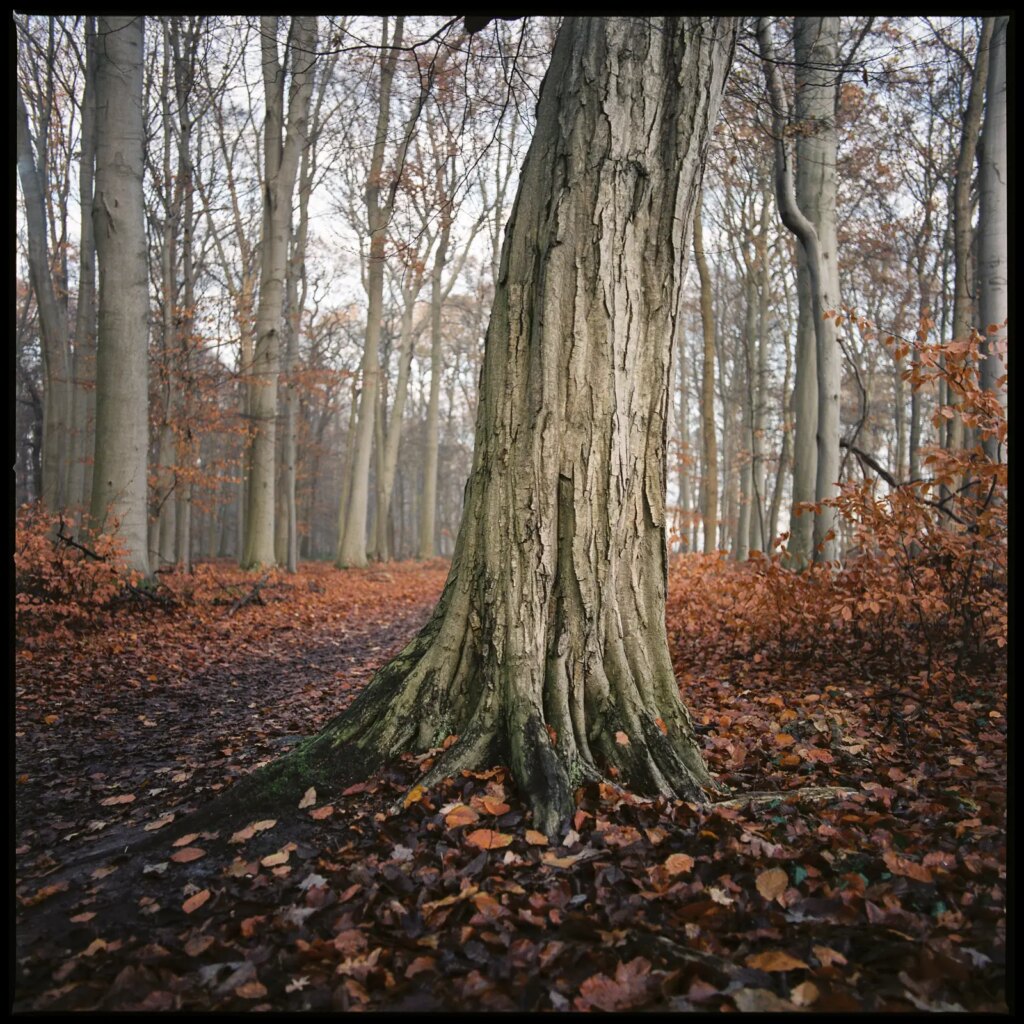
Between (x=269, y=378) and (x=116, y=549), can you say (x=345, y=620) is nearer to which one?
(x=116, y=549)

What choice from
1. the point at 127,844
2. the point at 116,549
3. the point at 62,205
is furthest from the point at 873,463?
the point at 62,205

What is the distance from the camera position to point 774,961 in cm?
203

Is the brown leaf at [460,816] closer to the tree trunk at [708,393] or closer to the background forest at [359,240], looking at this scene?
the background forest at [359,240]

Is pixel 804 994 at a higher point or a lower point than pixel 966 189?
lower

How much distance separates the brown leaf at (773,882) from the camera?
2.36m

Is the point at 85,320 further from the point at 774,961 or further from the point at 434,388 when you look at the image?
the point at 774,961

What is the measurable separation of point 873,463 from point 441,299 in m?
17.0

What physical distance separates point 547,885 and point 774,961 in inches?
31.4

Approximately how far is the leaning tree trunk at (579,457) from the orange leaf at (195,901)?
0.62 meters

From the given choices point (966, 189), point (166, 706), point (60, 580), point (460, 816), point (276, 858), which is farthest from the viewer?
point (966, 189)

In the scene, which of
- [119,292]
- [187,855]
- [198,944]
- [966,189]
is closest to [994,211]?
[966,189]

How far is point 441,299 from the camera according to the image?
20922mm

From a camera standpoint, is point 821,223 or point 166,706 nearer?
point 166,706

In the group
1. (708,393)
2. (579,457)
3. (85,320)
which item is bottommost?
(579,457)
